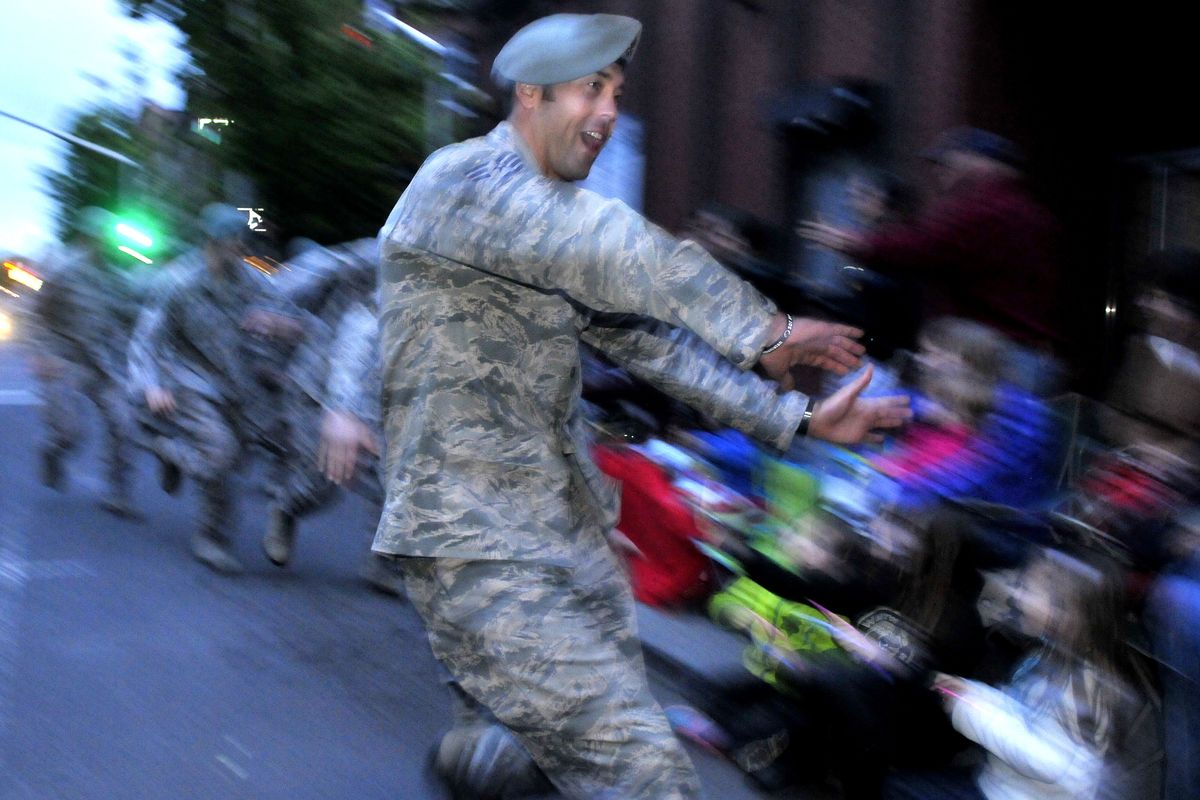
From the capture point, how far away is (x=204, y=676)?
6.20m

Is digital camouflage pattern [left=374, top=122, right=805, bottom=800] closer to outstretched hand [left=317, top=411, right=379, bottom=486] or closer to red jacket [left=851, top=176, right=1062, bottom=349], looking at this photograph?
outstretched hand [left=317, top=411, right=379, bottom=486]

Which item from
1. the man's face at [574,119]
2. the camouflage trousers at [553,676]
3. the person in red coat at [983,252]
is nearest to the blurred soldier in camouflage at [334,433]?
the camouflage trousers at [553,676]

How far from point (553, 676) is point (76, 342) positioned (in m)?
8.94

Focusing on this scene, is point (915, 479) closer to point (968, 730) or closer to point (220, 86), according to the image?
point (968, 730)

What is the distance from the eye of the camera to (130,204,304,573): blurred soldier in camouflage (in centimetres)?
872

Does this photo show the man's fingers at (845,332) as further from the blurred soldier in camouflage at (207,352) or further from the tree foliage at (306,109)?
the tree foliage at (306,109)

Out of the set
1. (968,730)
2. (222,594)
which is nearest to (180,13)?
(222,594)

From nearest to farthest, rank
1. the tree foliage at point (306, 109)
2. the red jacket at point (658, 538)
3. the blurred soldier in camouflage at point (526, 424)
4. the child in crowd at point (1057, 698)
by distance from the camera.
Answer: the blurred soldier in camouflage at point (526, 424) < the child in crowd at point (1057, 698) < the red jacket at point (658, 538) < the tree foliage at point (306, 109)

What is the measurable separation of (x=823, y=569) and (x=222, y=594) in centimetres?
380

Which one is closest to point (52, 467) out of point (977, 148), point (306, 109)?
point (306, 109)

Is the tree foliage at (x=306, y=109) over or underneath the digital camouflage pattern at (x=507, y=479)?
underneath

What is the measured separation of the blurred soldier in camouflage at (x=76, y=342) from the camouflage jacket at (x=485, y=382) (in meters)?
8.07

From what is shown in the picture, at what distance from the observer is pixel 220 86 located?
1661 centimetres

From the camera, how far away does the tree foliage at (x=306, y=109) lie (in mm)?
16234
